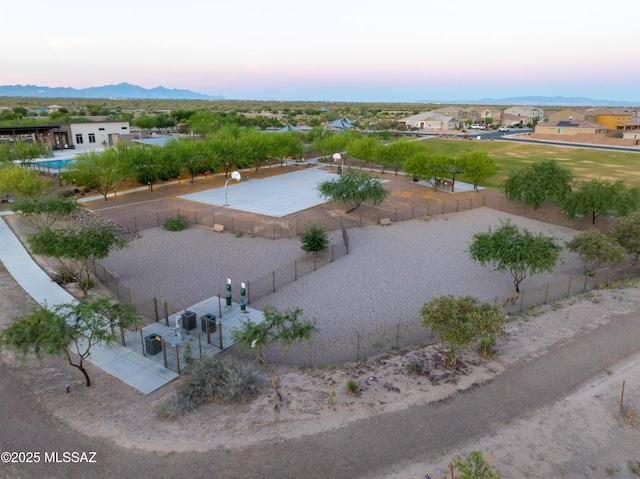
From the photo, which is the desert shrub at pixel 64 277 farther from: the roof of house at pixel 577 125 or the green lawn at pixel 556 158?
the roof of house at pixel 577 125

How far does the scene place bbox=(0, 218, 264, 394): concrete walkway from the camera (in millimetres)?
16109

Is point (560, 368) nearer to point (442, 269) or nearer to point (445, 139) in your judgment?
point (442, 269)

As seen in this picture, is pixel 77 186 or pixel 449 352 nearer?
pixel 449 352

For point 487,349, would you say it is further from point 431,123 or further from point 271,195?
point 431,123

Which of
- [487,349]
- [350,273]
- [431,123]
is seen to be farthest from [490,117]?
[487,349]

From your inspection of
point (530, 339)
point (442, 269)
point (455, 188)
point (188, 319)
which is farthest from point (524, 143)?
point (188, 319)

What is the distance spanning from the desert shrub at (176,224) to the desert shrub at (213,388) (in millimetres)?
21212

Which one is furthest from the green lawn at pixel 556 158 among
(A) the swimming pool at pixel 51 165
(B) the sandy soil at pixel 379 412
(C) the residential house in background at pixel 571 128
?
(A) the swimming pool at pixel 51 165

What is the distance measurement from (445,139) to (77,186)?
265 ft

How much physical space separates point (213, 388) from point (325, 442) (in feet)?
13.5

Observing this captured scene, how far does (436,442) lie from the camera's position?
12844 millimetres

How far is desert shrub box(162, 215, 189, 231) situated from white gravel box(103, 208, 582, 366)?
2.24ft

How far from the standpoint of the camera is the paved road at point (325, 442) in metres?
11.8

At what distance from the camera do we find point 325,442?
12.8 metres
